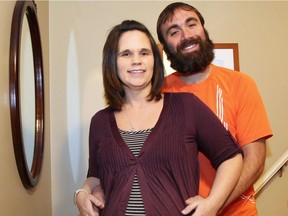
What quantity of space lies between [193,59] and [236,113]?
300 mm

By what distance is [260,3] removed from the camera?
233 centimetres

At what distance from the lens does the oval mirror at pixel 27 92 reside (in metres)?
1.41

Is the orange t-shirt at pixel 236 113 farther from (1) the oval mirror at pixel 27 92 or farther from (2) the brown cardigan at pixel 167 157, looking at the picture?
(1) the oval mirror at pixel 27 92

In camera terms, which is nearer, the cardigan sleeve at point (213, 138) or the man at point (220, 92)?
the cardigan sleeve at point (213, 138)

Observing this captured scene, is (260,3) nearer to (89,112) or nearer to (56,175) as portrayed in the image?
Result: (89,112)

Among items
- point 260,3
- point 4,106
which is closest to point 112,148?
point 4,106

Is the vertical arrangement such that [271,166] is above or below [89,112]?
below

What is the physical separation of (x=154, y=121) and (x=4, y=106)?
690 millimetres

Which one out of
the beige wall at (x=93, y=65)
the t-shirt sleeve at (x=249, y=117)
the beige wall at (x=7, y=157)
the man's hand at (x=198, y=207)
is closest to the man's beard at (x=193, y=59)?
the t-shirt sleeve at (x=249, y=117)

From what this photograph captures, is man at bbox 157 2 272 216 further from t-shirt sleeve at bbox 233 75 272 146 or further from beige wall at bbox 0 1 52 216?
beige wall at bbox 0 1 52 216

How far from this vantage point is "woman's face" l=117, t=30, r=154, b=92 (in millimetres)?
1109

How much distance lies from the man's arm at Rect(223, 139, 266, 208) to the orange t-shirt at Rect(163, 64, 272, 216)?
32mm

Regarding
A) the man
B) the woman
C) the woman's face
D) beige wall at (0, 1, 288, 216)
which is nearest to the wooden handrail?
beige wall at (0, 1, 288, 216)

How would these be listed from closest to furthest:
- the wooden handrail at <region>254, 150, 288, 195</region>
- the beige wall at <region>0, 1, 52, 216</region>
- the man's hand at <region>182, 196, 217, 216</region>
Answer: the man's hand at <region>182, 196, 217, 216</region> → the beige wall at <region>0, 1, 52, 216</region> → the wooden handrail at <region>254, 150, 288, 195</region>
